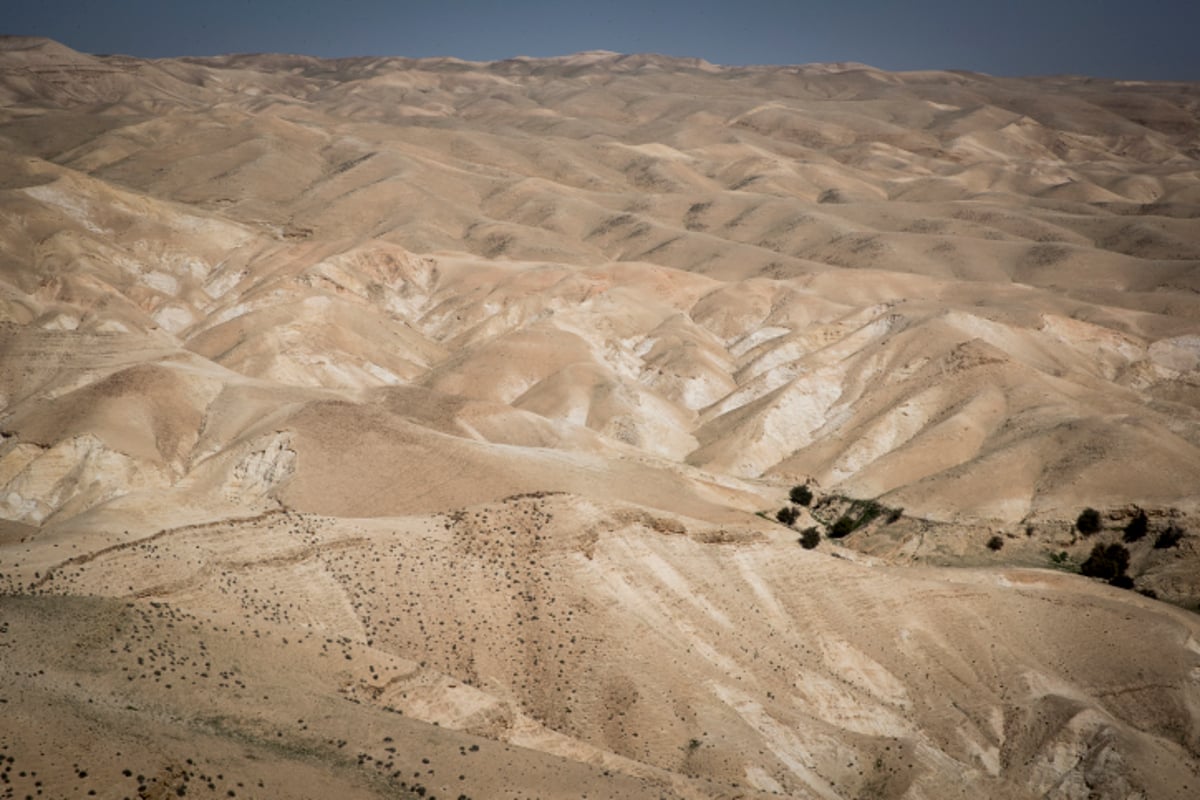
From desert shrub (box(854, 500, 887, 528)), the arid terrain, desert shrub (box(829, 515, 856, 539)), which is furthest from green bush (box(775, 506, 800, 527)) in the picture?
desert shrub (box(854, 500, 887, 528))

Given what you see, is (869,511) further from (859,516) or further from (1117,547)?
(1117,547)

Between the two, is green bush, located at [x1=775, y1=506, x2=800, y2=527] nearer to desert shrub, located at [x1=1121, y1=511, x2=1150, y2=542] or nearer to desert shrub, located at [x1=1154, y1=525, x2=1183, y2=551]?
desert shrub, located at [x1=1121, y1=511, x2=1150, y2=542]

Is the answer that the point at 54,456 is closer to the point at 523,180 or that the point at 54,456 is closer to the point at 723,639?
the point at 723,639

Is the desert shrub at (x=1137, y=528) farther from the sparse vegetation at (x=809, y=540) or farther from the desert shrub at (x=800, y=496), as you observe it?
the desert shrub at (x=800, y=496)

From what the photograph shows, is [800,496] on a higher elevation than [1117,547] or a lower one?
lower

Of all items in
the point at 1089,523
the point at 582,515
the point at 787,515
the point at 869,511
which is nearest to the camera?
the point at 582,515

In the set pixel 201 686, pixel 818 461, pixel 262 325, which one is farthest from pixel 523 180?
pixel 201 686

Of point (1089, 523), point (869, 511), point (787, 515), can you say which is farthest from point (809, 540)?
point (1089, 523)
